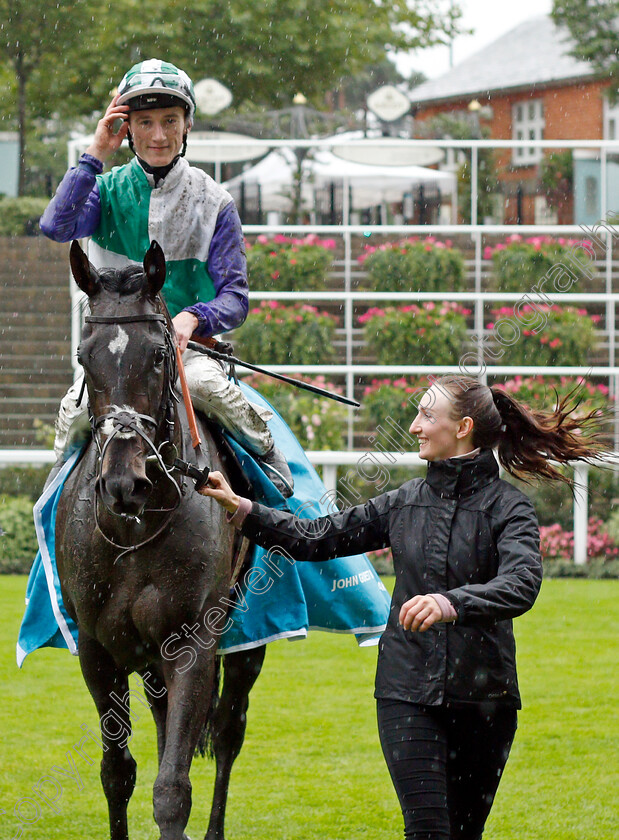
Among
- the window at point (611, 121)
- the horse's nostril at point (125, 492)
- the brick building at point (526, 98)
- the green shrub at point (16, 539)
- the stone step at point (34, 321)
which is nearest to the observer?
the horse's nostril at point (125, 492)

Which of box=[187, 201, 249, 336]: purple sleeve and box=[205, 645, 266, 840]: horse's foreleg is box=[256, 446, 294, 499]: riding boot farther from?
box=[205, 645, 266, 840]: horse's foreleg

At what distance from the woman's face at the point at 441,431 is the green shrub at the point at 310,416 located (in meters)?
8.10

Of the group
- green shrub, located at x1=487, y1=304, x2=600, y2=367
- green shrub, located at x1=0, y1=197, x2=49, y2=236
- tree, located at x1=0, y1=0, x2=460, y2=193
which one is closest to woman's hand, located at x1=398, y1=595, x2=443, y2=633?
green shrub, located at x1=487, y1=304, x2=600, y2=367

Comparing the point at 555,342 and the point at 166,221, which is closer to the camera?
the point at 166,221

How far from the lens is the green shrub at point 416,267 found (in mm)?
12828

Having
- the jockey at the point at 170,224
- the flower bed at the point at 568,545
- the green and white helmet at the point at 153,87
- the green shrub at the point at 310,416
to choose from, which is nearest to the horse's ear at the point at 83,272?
the jockey at the point at 170,224

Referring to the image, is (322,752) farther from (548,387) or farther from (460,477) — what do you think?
(548,387)

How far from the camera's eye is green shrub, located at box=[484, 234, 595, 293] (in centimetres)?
1262

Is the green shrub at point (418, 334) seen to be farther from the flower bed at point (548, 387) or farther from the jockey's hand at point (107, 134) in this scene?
the jockey's hand at point (107, 134)

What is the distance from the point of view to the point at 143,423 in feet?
9.65

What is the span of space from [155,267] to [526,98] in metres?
27.1

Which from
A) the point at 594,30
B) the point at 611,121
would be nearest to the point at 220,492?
→ the point at 594,30

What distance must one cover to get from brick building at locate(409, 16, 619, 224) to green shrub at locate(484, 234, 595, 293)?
8.72 metres

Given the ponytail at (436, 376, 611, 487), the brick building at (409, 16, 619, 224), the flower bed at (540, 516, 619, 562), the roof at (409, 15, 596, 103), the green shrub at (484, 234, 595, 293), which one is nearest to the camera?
the ponytail at (436, 376, 611, 487)
